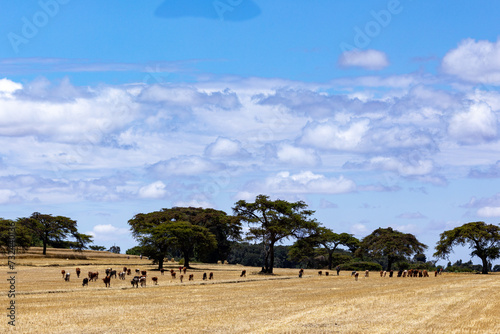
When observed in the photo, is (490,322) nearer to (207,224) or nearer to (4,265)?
(4,265)

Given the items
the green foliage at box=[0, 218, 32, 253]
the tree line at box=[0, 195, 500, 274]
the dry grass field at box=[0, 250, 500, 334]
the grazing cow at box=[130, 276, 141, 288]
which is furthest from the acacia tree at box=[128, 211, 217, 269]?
the dry grass field at box=[0, 250, 500, 334]

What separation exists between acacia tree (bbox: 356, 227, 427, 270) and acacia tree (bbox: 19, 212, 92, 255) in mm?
68328

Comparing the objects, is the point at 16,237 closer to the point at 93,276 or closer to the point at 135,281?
the point at 93,276

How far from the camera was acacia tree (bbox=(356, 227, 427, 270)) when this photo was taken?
116 meters

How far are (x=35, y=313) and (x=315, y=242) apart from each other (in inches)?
2758

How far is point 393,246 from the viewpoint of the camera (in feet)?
378

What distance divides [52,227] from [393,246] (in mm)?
78923

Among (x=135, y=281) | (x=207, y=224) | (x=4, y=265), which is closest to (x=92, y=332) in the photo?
(x=135, y=281)

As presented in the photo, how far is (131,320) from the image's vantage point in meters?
32.6

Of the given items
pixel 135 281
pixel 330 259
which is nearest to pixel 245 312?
pixel 135 281

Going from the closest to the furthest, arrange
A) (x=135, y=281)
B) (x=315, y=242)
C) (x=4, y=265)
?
1. (x=135, y=281)
2. (x=315, y=242)
3. (x=4, y=265)

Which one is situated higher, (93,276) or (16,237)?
(16,237)

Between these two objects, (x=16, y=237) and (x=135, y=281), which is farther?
(x=16, y=237)

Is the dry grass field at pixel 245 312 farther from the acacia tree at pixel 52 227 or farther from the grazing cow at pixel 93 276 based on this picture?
the acacia tree at pixel 52 227
